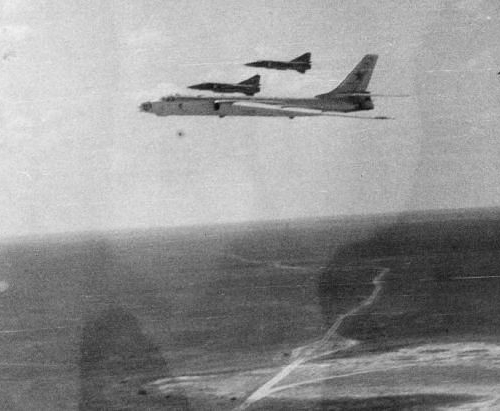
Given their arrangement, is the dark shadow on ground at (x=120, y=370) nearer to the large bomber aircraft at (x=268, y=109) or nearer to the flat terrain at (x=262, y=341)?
the flat terrain at (x=262, y=341)

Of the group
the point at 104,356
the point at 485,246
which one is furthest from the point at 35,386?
the point at 485,246

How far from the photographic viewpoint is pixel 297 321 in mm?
80188

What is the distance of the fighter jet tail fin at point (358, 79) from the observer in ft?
211

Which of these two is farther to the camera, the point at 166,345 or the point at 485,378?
the point at 166,345

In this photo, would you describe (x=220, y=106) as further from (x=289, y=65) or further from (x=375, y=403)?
(x=375, y=403)

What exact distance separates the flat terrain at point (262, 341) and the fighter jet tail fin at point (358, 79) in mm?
23789

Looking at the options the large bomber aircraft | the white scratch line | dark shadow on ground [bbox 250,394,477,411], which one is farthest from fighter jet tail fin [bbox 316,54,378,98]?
dark shadow on ground [bbox 250,394,477,411]

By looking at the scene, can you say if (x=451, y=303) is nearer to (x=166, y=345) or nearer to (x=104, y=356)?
(x=166, y=345)

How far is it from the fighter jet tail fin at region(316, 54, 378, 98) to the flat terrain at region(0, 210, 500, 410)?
23.8 metres

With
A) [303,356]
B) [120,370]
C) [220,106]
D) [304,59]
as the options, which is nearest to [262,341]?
[303,356]

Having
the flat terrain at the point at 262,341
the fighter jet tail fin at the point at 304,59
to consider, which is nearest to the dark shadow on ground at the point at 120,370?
the flat terrain at the point at 262,341

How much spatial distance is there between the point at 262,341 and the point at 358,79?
27462 mm

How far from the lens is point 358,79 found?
67.2 meters

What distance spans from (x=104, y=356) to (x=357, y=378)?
26021 mm
